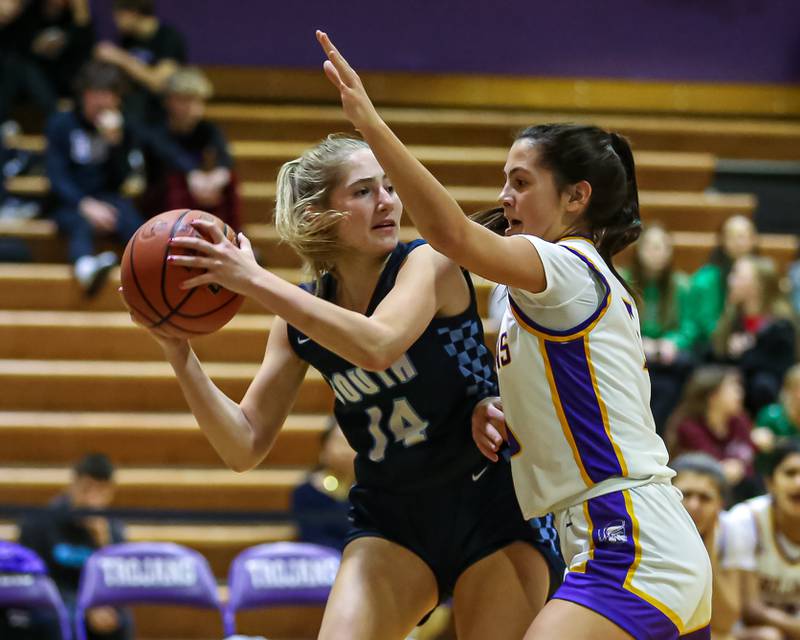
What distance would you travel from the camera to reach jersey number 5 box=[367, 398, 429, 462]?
3189 millimetres

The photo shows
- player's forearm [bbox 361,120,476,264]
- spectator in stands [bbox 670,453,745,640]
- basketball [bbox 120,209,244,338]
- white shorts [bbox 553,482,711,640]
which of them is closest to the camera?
player's forearm [bbox 361,120,476,264]

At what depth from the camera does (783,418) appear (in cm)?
736

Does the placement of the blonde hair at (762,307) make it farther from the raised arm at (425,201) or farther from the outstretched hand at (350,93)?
the outstretched hand at (350,93)

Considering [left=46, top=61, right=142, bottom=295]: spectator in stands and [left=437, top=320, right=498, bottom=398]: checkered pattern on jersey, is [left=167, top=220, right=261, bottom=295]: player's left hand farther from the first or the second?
[left=46, top=61, right=142, bottom=295]: spectator in stands

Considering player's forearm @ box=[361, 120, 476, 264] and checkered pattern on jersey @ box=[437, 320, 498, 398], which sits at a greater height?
player's forearm @ box=[361, 120, 476, 264]

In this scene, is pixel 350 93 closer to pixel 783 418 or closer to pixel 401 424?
pixel 401 424

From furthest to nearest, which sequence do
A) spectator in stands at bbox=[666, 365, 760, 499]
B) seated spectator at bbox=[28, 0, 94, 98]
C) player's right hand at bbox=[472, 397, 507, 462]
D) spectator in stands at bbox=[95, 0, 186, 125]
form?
1. seated spectator at bbox=[28, 0, 94, 98]
2. spectator in stands at bbox=[95, 0, 186, 125]
3. spectator in stands at bbox=[666, 365, 760, 499]
4. player's right hand at bbox=[472, 397, 507, 462]

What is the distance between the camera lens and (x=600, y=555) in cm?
278

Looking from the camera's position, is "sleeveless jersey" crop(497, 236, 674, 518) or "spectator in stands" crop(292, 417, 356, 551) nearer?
"sleeveless jersey" crop(497, 236, 674, 518)

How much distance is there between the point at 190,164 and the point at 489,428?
5.47 metres

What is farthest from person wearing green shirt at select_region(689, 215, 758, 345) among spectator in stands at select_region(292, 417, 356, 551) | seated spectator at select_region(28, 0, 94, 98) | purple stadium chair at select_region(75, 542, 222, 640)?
seated spectator at select_region(28, 0, 94, 98)

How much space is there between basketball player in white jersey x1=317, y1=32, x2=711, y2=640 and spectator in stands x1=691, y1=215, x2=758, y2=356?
198 inches

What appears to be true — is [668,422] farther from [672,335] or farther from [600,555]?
[600,555]

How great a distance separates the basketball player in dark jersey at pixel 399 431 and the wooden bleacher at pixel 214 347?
3.19 m
